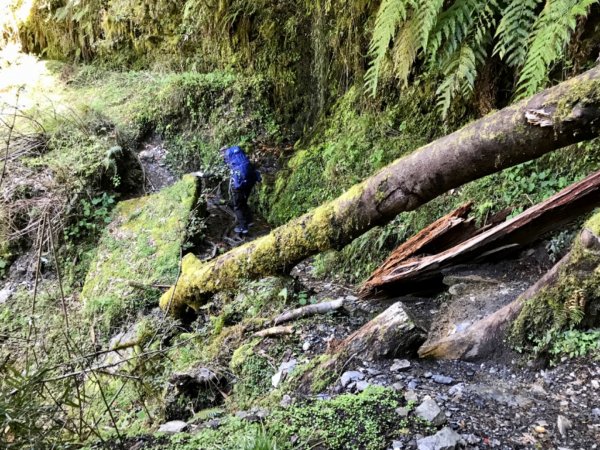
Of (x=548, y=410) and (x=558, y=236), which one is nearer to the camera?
(x=548, y=410)

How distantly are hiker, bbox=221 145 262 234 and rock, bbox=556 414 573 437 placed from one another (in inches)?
199

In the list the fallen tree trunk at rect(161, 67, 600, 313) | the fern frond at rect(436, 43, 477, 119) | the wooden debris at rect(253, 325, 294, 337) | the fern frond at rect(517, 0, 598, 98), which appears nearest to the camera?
the fallen tree trunk at rect(161, 67, 600, 313)

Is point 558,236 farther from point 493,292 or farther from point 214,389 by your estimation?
point 214,389

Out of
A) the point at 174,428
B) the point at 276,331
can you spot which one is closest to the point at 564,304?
the point at 276,331

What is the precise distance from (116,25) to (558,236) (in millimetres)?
10072

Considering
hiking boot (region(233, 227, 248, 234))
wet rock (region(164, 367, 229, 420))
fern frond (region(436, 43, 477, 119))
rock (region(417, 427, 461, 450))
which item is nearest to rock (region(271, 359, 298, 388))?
wet rock (region(164, 367, 229, 420))

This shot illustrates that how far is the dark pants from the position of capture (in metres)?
6.62

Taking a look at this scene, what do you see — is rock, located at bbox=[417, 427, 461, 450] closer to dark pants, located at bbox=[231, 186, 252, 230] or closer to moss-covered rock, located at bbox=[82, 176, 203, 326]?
moss-covered rock, located at bbox=[82, 176, 203, 326]

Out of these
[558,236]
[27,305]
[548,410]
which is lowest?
[27,305]

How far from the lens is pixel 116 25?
9992mm

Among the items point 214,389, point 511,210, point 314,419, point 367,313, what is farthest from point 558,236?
point 214,389

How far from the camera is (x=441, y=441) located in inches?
71.4

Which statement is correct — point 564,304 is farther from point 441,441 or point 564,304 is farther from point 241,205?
point 241,205

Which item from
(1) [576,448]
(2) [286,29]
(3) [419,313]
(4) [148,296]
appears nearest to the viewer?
(1) [576,448]
